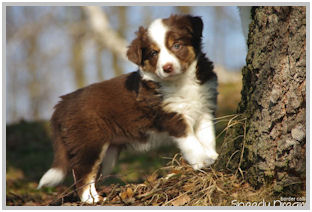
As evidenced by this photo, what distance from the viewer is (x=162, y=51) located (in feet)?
10.8

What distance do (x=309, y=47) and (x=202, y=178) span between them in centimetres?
113

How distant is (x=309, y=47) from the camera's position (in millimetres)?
2184

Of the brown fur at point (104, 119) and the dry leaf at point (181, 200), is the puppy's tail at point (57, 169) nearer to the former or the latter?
the brown fur at point (104, 119)

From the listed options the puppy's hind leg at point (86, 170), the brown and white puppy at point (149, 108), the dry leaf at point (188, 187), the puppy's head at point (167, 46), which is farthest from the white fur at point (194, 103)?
the puppy's hind leg at point (86, 170)

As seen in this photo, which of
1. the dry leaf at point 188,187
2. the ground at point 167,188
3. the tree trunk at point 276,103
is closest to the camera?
the tree trunk at point 276,103

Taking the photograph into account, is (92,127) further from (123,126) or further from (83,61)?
(83,61)

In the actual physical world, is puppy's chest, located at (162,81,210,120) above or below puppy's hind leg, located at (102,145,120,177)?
above

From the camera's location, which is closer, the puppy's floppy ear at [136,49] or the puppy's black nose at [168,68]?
the puppy's black nose at [168,68]

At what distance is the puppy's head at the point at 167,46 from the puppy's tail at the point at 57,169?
1.05 meters

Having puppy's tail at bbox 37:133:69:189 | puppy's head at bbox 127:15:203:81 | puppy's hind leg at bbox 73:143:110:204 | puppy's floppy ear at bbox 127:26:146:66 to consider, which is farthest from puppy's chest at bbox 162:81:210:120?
puppy's tail at bbox 37:133:69:189

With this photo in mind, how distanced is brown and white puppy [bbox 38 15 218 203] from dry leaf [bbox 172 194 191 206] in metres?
0.63

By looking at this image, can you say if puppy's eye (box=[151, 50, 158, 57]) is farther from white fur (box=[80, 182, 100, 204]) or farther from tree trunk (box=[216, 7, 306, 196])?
white fur (box=[80, 182, 100, 204])

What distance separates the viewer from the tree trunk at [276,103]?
2.23m

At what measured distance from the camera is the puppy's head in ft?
10.8
